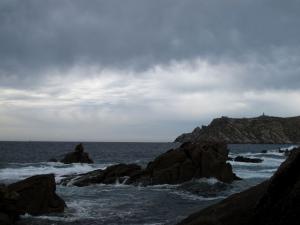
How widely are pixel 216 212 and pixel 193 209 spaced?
17.5 m

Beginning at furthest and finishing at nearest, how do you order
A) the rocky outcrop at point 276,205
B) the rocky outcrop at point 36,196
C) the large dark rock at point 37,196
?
1. the large dark rock at point 37,196
2. the rocky outcrop at point 36,196
3. the rocky outcrop at point 276,205

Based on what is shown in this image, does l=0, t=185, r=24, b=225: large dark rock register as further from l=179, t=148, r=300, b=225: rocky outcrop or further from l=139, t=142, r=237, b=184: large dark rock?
l=139, t=142, r=237, b=184: large dark rock


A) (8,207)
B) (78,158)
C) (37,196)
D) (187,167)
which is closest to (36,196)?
(37,196)

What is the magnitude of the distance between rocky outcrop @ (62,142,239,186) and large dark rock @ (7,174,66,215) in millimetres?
16091

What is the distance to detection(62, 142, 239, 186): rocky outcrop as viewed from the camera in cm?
4391

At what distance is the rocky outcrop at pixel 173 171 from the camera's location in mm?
→ 43906

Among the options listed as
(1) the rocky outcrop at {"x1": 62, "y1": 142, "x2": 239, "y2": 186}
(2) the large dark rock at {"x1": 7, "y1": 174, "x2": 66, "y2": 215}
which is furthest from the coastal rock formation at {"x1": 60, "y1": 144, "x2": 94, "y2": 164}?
(2) the large dark rock at {"x1": 7, "y1": 174, "x2": 66, "y2": 215}

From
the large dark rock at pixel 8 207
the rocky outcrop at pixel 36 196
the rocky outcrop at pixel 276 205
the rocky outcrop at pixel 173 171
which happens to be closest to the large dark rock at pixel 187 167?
the rocky outcrop at pixel 173 171

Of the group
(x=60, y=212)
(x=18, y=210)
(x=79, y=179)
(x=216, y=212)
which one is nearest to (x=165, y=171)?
(x=79, y=179)

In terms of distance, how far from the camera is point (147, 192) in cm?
3738

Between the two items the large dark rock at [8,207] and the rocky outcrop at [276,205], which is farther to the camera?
the large dark rock at [8,207]

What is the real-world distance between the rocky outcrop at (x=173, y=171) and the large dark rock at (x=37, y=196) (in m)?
16.1

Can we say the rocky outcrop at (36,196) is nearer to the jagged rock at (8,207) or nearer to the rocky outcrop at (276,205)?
the jagged rock at (8,207)

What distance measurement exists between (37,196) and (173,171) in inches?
757
